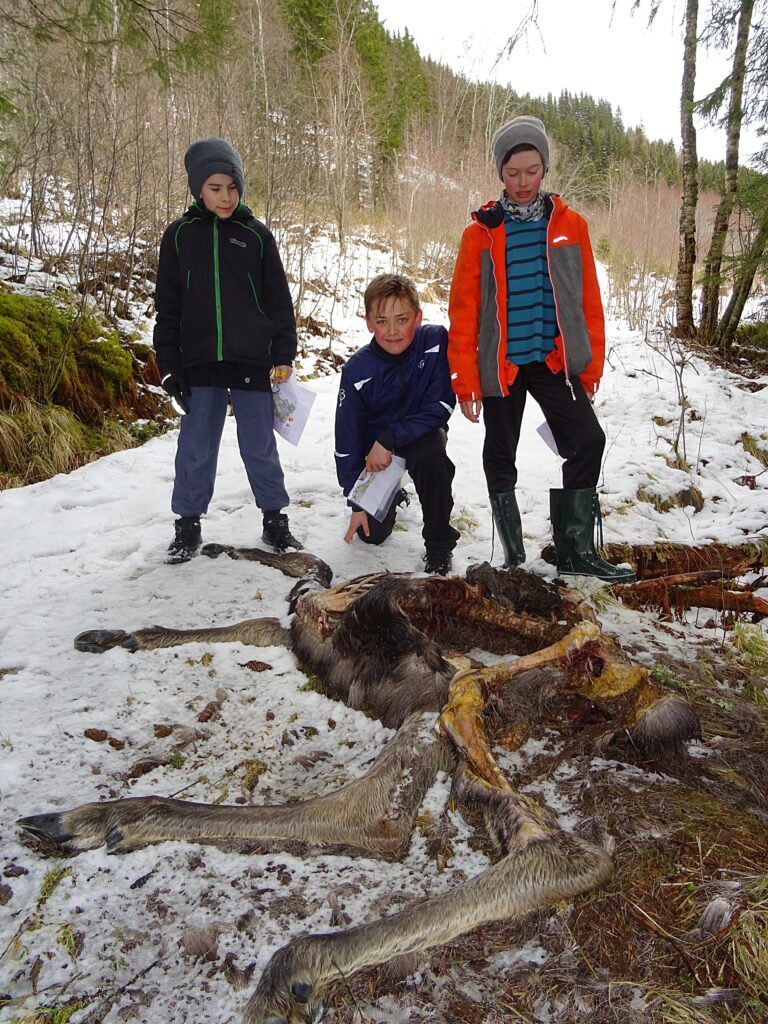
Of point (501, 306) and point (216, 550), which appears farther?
point (216, 550)

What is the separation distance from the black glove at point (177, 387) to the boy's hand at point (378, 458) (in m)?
1.11

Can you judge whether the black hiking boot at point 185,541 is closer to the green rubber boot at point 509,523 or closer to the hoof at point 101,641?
the hoof at point 101,641

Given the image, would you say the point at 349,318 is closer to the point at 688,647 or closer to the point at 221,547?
the point at 221,547

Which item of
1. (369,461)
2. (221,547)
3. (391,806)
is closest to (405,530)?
(369,461)

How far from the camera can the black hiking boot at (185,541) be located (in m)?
3.43

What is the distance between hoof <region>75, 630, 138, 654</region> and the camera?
2568 millimetres

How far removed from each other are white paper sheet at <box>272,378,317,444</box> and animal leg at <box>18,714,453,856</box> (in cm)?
231

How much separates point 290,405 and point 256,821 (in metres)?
2.51

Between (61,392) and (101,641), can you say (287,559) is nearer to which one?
(101,641)

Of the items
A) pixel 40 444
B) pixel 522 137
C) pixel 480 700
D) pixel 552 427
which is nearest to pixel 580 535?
pixel 552 427

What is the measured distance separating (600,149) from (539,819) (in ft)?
189

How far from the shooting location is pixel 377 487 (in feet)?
11.3

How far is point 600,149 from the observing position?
47.6 metres

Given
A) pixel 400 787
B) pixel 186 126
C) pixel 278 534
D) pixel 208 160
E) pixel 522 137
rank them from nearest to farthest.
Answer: pixel 400 787, pixel 522 137, pixel 208 160, pixel 278 534, pixel 186 126
